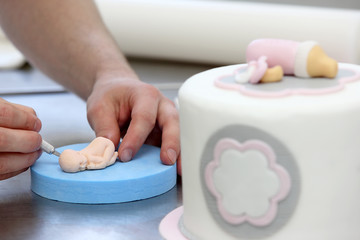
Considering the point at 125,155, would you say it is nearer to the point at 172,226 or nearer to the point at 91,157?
the point at 91,157

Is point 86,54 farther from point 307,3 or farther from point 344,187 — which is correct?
point 307,3

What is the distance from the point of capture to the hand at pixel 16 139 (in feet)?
3.09

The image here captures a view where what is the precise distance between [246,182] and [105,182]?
28 centimetres

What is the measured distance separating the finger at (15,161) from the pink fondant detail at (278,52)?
40 cm

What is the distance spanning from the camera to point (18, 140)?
0.94 metres

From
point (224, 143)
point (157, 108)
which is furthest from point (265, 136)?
point (157, 108)

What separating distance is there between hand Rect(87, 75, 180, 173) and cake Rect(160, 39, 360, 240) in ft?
0.87

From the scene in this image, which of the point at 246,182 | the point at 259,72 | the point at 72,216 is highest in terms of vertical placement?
the point at 259,72

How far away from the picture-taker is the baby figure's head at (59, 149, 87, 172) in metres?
0.94

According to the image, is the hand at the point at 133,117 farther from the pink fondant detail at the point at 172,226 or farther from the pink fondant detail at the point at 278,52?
the pink fondant detail at the point at 278,52

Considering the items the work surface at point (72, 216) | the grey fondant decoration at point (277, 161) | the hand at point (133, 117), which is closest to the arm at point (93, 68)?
the hand at point (133, 117)

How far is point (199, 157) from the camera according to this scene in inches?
29.3

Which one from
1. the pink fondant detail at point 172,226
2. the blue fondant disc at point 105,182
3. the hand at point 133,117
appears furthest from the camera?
the hand at point 133,117

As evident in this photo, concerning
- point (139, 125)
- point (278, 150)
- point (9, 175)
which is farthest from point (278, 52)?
point (9, 175)
